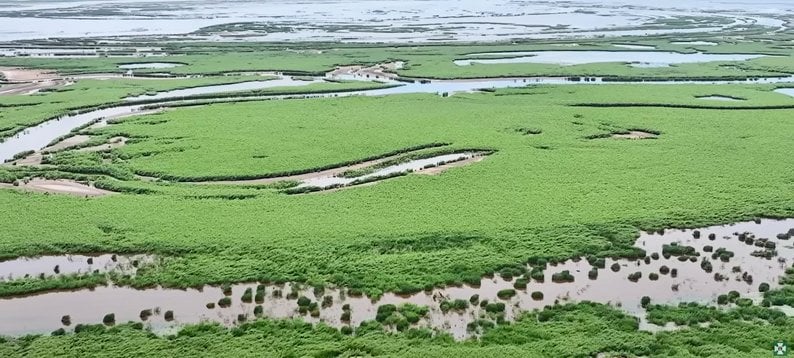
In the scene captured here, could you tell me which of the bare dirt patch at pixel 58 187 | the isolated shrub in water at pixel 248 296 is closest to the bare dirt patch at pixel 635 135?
the isolated shrub in water at pixel 248 296

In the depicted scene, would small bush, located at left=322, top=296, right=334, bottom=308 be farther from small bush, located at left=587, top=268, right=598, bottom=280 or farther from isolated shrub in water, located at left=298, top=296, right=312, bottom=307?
small bush, located at left=587, top=268, right=598, bottom=280

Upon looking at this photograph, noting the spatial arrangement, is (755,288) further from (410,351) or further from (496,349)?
(410,351)

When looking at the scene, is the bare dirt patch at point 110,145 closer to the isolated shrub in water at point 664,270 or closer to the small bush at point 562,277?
the small bush at point 562,277

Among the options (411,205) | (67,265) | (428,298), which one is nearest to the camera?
(428,298)

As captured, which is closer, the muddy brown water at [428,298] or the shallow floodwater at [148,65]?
the muddy brown water at [428,298]

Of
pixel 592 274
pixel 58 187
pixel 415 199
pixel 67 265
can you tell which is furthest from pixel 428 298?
pixel 58 187

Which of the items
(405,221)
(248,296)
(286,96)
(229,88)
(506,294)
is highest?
(229,88)

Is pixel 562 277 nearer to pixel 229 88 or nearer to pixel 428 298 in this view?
pixel 428 298

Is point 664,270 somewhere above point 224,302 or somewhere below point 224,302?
below

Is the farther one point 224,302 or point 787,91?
point 787,91
